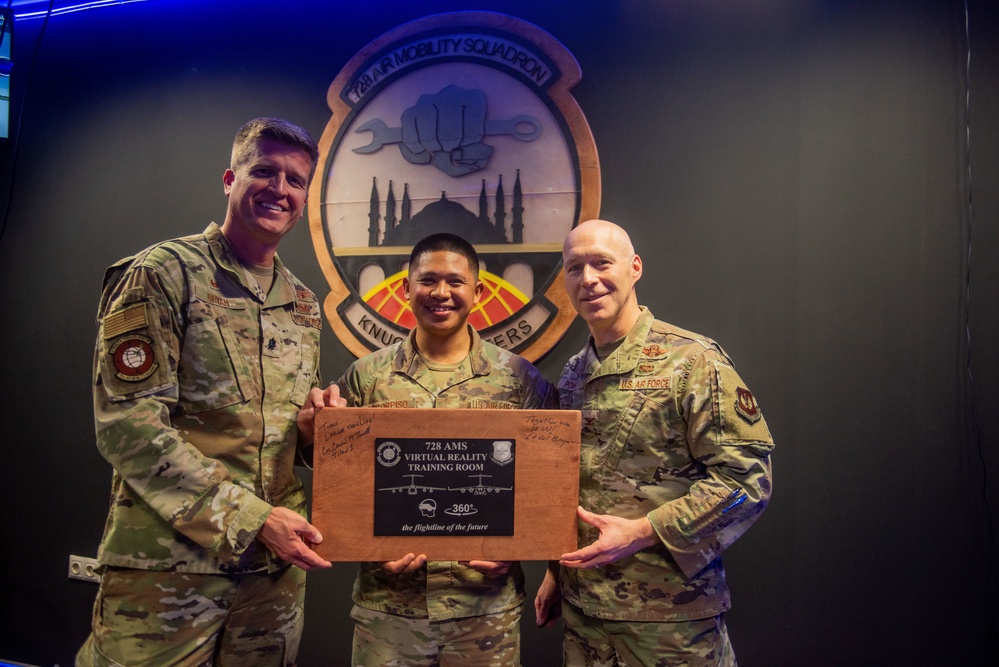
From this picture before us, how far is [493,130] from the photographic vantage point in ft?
7.92

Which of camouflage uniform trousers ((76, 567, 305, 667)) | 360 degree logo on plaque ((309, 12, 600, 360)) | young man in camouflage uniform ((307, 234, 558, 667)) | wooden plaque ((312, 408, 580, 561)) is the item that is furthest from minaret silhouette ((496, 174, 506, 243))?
camouflage uniform trousers ((76, 567, 305, 667))

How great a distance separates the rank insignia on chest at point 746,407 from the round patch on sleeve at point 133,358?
4.44 ft

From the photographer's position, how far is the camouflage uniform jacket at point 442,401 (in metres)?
1.58

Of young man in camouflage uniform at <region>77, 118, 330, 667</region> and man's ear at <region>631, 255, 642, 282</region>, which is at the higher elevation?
man's ear at <region>631, 255, 642, 282</region>

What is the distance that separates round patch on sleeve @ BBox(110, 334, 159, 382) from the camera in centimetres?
136

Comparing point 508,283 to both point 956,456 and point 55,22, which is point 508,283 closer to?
point 956,456

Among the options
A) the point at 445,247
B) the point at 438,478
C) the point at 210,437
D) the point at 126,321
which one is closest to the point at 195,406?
the point at 210,437

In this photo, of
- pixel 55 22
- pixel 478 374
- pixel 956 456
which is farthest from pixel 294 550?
pixel 55 22

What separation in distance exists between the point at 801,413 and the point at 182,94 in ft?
9.31

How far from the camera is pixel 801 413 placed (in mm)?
2186

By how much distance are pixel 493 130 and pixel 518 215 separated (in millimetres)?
346

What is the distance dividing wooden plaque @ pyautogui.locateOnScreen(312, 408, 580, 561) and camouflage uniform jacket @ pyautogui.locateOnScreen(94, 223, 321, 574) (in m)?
0.19

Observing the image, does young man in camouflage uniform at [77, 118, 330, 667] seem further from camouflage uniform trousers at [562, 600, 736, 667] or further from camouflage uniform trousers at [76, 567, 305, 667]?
camouflage uniform trousers at [562, 600, 736, 667]

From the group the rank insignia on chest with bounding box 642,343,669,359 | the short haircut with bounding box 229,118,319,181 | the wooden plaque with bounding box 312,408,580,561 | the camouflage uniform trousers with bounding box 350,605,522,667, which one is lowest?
the camouflage uniform trousers with bounding box 350,605,522,667
